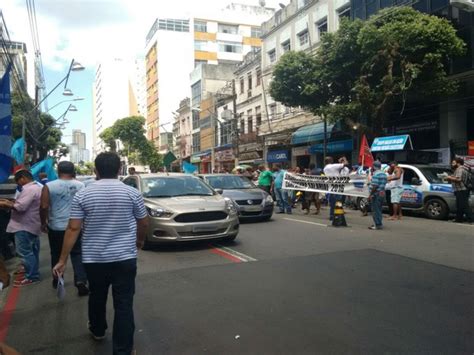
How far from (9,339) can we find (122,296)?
1.72m

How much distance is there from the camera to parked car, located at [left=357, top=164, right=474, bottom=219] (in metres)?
12.8

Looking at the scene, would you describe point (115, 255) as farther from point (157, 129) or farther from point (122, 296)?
point (157, 129)

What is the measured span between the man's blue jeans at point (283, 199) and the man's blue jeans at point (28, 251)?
9.71 m

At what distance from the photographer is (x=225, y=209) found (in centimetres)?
891

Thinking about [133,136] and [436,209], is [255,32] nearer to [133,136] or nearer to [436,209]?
[133,136]

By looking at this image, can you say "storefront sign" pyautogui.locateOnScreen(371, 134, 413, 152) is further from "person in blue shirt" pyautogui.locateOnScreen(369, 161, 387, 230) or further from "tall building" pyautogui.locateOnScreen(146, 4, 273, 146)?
"tall building" pyautogui.locateOnScreen(146, 4, 273, 146)

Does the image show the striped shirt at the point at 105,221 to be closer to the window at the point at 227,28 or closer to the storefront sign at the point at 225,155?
the storefront sign at the point at 225,155

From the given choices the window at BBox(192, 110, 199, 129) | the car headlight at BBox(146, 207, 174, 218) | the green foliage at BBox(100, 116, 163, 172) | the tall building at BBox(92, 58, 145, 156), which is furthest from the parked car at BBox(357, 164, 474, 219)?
the tall building at BBox(92, 58, 145, 156)

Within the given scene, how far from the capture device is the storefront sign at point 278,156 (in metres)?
31.9

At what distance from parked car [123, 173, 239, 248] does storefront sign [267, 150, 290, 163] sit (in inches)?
891

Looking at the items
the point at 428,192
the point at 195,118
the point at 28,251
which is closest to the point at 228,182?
the point at 428,192

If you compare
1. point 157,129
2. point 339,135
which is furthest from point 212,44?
point 339,135

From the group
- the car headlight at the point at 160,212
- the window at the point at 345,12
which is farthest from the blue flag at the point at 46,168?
the window at the point at 345,12

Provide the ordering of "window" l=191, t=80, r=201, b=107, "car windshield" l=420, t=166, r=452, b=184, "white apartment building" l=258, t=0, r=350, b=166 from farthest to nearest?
1. "window" l=191, t=80, r=201, b=107
2. "white apartment building" l=258, t=0, r=350, b=166
3. "car windshield" l=420, t=166, r=452, b=184
